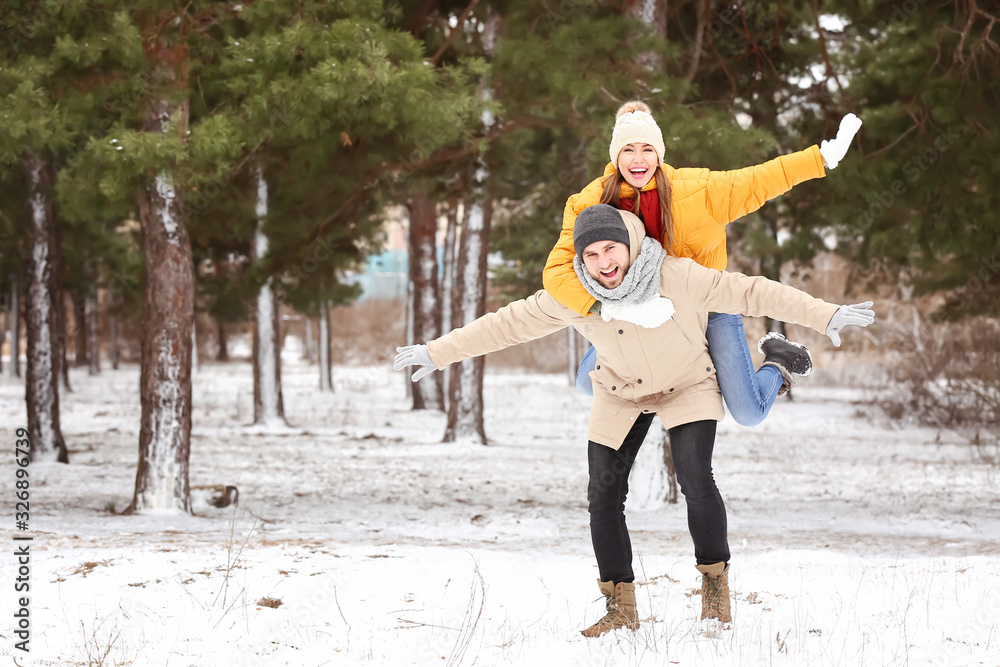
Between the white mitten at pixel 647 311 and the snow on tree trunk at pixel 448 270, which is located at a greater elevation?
the snow on tree trunk at pixel 448 270

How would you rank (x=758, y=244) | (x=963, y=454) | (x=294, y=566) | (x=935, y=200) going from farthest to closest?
1. (x=758, y=244)
2. (x=963, y=454)
3. (x=935, y=200)
4. (x=294, y=566)

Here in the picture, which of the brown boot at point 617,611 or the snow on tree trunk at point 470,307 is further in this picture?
the snow on tree trunk at point 470,307

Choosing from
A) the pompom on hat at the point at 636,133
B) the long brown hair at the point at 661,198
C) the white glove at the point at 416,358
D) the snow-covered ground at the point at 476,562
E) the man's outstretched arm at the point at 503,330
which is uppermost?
the pompom on hat at the point at 636,133

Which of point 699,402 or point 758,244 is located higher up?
point 758,244

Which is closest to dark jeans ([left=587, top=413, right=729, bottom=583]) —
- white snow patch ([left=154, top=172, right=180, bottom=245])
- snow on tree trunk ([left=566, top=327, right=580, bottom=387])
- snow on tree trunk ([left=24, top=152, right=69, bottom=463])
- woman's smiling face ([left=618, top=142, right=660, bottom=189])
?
woman's smiling face ([left=618, top=142, right=660, bottom=189])

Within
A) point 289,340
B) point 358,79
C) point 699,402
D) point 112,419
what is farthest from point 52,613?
point 289,340

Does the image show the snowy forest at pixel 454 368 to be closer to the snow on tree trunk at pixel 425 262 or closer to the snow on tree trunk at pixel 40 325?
the snow on tree trunk at pixel 40 325

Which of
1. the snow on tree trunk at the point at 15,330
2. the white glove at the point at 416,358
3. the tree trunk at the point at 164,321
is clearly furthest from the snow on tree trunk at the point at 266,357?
the white glove at the point at 416,358

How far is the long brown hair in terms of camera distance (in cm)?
358

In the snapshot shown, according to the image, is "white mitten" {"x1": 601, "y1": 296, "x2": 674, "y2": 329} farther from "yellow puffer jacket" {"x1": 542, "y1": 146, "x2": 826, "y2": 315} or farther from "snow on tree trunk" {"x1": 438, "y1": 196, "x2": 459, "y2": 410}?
"snow on tree trunk" {"x1": 438, "y1": 196, "x2": 459, "y2": 410}

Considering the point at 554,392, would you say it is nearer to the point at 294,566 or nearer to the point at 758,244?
the point at 758,244

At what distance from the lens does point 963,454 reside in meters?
12.8

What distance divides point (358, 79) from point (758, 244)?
12.5 metres

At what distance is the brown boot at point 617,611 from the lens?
145 inches
